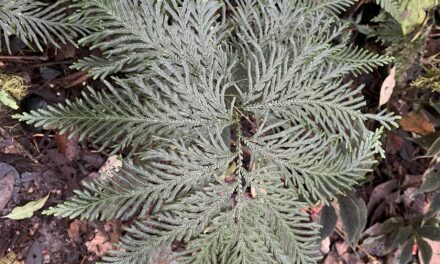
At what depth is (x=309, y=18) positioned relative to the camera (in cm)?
140

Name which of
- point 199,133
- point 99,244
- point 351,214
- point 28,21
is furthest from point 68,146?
point 351,214

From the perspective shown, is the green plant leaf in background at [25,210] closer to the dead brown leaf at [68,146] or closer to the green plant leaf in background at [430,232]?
the dead brown leaf at [68,146]

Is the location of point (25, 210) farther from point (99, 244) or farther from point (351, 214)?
point (351, 214)

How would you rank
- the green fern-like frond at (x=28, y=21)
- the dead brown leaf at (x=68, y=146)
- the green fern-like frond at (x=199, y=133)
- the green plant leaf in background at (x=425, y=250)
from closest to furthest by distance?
the green fern-like frond at (x=199, y=133), the green fern-like frond at (x=28, y=21), the dead brown leaf at (x=68, y=146), the green plant leaf in background at (x=425, y=250)

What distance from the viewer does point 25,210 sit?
1.52 m

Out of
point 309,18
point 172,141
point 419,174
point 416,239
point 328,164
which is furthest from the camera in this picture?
point 419,174

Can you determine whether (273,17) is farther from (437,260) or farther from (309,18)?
(437,260)

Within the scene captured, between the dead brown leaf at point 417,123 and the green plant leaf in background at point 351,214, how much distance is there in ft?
1.26

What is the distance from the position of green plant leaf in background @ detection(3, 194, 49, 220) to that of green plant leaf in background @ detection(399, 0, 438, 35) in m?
1.32

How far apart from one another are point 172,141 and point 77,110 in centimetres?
24

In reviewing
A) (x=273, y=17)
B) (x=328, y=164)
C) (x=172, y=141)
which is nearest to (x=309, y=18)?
(x=273, y=17)

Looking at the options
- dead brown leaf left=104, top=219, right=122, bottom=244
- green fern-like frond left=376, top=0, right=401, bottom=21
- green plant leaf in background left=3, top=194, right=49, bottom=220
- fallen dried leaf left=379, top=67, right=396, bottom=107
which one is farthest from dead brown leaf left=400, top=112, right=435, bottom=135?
green plant leaf in background left=3, top=194, right=49, bottom=220

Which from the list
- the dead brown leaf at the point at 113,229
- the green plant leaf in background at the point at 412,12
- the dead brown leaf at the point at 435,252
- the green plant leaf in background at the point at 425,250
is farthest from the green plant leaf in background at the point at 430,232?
the dead brown leaf at the point at 113,229

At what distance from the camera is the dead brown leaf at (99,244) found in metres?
1.65
